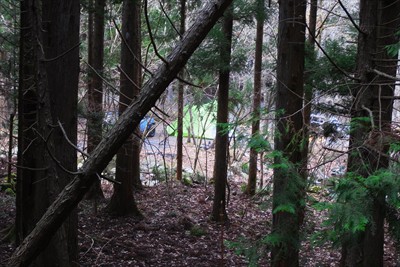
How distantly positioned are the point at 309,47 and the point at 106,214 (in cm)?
591

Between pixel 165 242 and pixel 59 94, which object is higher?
pixel 59 94

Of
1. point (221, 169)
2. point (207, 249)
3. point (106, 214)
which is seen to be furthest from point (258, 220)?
point (106, 214)

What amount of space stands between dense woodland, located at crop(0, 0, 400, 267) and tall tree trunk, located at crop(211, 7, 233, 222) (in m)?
A: 0.04

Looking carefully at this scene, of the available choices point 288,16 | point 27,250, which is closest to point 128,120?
point 27,250

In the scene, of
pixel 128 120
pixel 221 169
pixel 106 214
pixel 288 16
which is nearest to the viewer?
pixel 128 120

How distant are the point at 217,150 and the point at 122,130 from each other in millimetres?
7895

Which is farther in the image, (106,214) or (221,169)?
(221,169)

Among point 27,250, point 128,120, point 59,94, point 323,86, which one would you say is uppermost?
point 323,86

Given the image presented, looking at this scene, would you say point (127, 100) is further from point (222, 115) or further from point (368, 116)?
point (368, 116)

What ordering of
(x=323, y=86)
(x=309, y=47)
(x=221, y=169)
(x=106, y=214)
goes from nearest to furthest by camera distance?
1. (x=323, y=86)
2. (x=309, y=47)
3. (x=106, y=214)
4. (x=221, y=169)

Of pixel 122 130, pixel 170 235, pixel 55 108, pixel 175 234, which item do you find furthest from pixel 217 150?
pixel 122 130

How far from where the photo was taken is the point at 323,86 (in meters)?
7.44

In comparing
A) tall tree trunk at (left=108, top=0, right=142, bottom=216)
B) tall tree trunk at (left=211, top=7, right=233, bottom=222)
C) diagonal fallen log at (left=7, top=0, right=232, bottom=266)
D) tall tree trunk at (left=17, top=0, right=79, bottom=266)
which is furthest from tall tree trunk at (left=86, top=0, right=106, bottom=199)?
diagonal fallen log at (left=7, top=0, right=232, bottom=266)

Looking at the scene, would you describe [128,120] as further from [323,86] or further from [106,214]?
[106,214]
